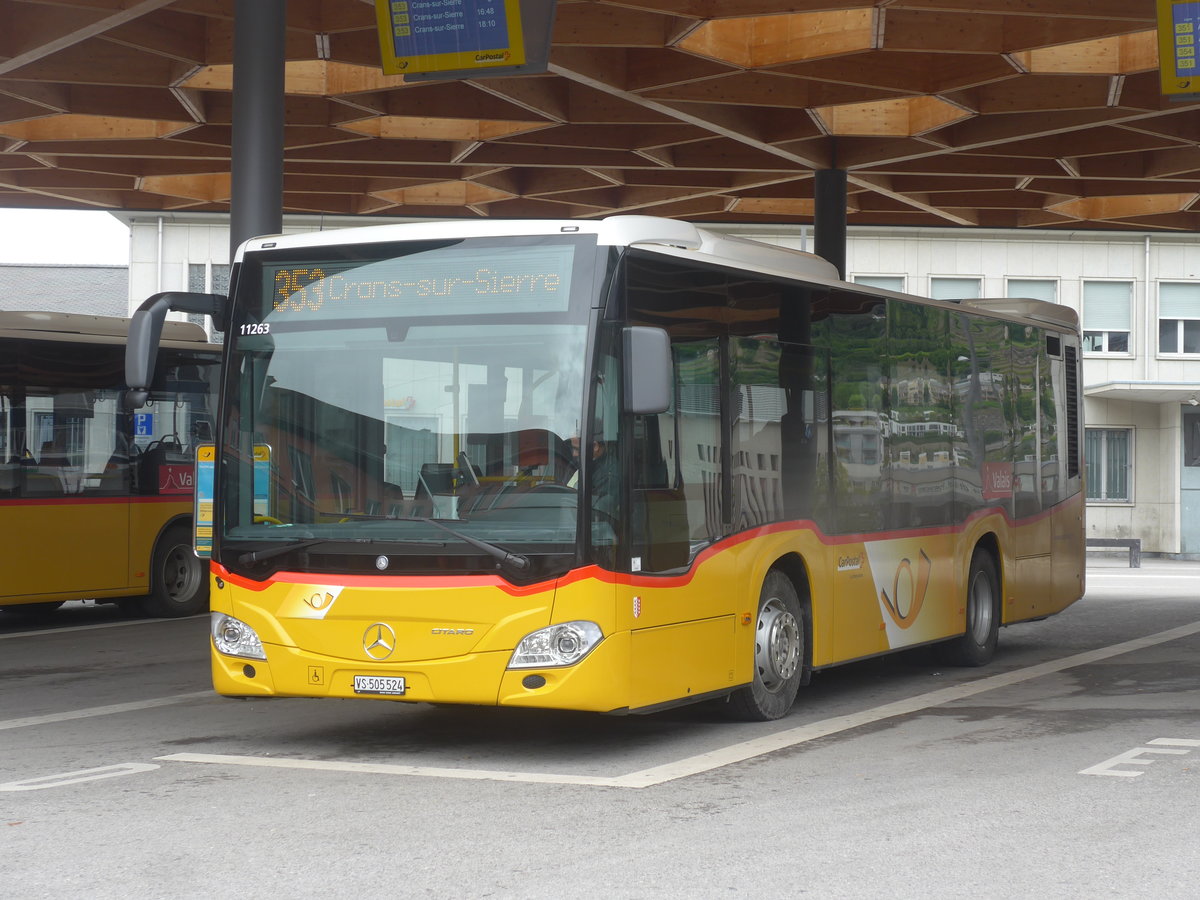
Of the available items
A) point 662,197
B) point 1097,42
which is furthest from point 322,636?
point 662,197

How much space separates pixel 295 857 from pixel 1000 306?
414 inches

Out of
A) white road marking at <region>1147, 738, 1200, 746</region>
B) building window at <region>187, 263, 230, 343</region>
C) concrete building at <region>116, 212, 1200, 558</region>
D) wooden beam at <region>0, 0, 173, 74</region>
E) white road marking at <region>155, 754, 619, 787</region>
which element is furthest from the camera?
concrete building at <region>116, 212, 1200, 558</region>

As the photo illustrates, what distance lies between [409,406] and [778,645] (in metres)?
3.00

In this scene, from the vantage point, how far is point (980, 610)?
1427 cm

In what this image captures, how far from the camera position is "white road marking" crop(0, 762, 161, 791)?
327 inches

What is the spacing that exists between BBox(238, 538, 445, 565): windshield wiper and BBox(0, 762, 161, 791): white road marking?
1222 millimetres

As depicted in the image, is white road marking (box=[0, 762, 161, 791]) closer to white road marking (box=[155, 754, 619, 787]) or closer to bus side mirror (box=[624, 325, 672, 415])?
white road marking (box=[155, 754, 619, 787])

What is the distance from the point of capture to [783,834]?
23.1ft

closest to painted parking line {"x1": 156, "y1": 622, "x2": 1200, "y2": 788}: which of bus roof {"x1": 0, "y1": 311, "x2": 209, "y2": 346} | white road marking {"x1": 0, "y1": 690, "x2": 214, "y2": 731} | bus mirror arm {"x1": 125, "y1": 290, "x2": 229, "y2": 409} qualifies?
white road marking {"x1": 0, "y1": 690, "x2": 214, "y2": 731}

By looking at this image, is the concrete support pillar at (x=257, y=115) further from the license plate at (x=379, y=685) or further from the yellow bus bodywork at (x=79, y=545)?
the license plate at (x=379, y=685)

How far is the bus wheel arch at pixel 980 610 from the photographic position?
46.1 feet

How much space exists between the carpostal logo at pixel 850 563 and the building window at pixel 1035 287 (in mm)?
32637

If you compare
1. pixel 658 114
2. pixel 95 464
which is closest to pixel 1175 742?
pixel 95 464

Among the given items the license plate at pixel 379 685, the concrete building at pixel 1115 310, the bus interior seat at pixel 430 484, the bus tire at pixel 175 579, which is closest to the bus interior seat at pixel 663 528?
the bus interior seat at pixel 430 484
